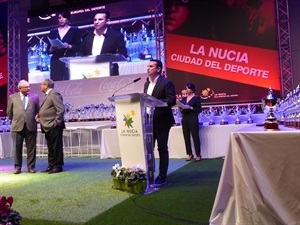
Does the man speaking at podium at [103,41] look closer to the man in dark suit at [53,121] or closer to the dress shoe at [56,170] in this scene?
the man in dark suit at [53,121]

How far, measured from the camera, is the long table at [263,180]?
1.80 m

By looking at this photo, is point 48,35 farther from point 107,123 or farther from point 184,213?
point 184,213

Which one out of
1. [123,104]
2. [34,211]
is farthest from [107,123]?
[34,211]

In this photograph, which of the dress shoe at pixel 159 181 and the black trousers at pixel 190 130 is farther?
the black trousers at pixel 190 130

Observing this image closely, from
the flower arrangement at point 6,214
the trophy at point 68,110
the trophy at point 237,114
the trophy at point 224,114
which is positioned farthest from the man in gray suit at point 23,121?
the trophy at point 237,114

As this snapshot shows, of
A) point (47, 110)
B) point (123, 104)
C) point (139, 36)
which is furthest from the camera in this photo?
point (139, 36)

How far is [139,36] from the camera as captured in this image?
7.18 m

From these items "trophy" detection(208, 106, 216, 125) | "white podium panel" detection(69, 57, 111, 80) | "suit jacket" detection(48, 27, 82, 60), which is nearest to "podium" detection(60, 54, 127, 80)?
"white podium panel" detection(69, 57, 111, 80)

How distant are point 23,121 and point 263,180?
3.89 metres

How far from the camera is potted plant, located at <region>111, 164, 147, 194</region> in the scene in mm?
3109

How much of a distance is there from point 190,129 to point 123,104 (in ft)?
7.80

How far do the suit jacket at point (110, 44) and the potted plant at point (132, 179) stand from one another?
442 cm

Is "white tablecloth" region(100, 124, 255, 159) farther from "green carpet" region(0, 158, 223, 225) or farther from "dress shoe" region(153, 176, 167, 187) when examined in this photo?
"dress shoe" region(153, 176, 167, 187)

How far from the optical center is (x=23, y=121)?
15.8 feet
